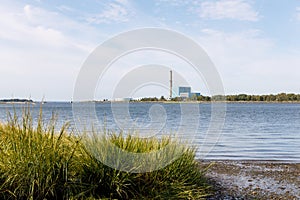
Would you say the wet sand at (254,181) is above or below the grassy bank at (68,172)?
below

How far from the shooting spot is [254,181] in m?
8.54

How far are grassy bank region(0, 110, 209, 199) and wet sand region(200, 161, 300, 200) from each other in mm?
1081

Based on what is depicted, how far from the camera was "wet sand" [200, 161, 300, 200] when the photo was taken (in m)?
7.04

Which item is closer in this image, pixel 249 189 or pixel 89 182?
pixel 89 182

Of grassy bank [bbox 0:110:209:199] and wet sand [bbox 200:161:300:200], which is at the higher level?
grassy bank [bbox 0:110:209:199]

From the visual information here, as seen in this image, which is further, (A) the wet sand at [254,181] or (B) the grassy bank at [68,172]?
(A) the wet sand at [254,181]

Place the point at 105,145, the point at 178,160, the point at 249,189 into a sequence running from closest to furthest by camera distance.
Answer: the point at 105,145
the point at 178,160
the point at 249,189

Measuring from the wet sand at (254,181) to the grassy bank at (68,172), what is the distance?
1081 millimetres

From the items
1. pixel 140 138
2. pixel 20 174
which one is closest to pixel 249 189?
pixel 140 138

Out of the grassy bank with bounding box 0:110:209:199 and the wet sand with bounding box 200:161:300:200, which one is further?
the wet sand with bounding box 200:161:300:200

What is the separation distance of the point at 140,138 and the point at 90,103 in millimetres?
1353

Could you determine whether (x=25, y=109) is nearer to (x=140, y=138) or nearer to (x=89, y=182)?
(x=89, y=182)

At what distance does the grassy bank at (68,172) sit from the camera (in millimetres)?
5023

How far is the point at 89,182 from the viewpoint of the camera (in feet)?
18.1
